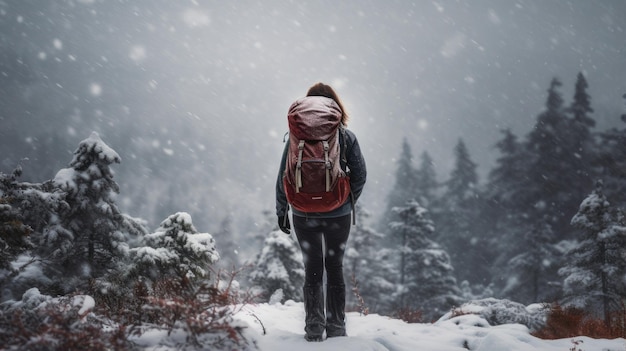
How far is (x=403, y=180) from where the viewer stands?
40312 mm

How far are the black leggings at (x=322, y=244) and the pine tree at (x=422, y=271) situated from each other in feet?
69.5

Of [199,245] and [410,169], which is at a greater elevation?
[410,169]

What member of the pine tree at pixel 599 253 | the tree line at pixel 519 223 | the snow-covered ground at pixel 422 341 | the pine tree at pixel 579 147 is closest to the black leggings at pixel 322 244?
the snow-covered ground at pixel 422 341

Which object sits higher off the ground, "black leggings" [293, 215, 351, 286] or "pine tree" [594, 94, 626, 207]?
"pine tree" [594, 94, 626, 207]

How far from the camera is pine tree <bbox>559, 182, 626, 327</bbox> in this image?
33.6 ft

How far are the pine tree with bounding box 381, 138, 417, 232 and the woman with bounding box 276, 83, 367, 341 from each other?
3645cm

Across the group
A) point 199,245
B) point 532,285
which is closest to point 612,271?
point 199,245

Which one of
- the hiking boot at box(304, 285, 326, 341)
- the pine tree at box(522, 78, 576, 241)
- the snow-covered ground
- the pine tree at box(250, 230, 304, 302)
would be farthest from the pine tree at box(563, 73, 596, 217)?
the hiking boot at box(304, 285, 326, 341)

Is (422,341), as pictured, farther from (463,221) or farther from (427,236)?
(463,221)

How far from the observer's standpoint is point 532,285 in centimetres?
2430

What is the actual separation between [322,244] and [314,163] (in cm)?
91

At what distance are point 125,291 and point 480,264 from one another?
34.0 m

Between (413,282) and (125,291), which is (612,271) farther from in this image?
(413,282)

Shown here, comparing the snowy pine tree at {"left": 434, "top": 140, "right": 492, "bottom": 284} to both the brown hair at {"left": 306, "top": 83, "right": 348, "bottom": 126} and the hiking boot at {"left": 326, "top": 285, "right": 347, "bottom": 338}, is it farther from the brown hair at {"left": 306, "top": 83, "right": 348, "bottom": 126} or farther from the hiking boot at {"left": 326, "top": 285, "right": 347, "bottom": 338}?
the brown hair at {"left": 306, "top": 83, "right": 348, "bottom": 126}
